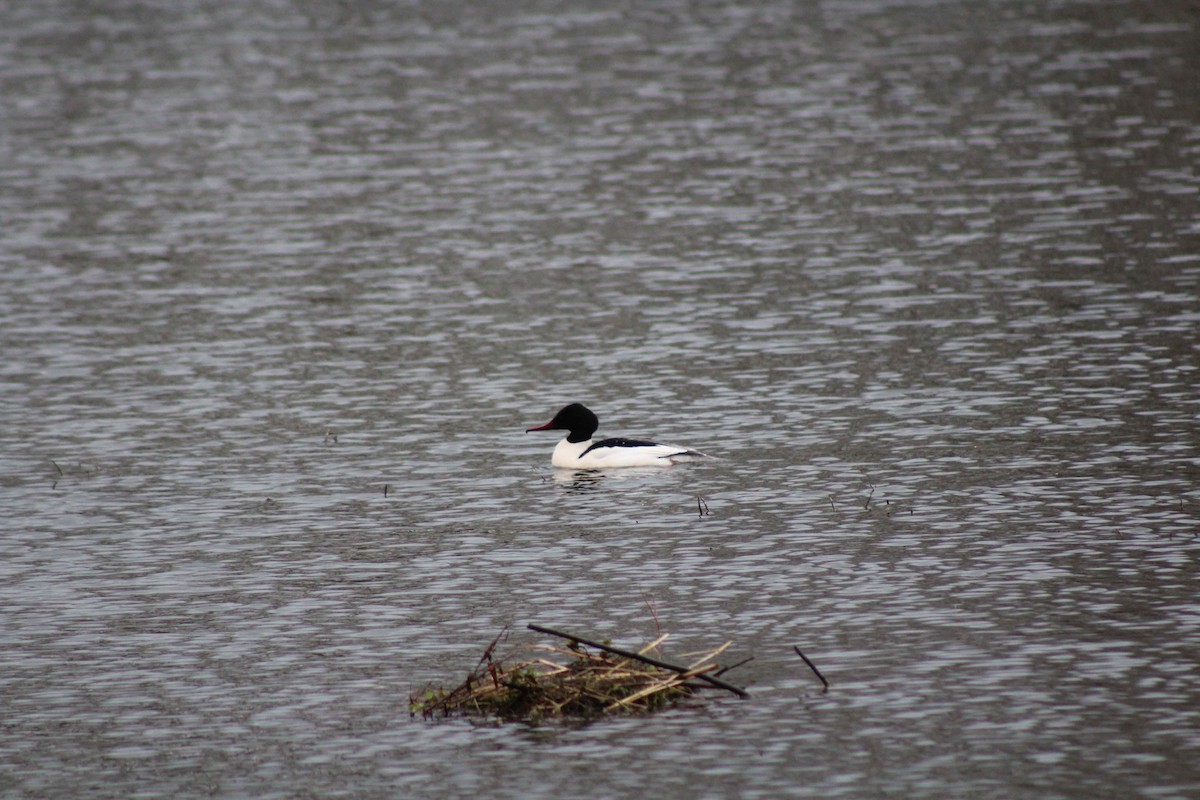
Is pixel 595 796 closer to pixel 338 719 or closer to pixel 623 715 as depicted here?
pixel 623 715

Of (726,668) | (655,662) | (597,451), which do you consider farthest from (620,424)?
(655,662)

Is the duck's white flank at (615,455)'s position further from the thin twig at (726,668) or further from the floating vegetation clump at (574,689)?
the floating vegetation clump at (574,689)

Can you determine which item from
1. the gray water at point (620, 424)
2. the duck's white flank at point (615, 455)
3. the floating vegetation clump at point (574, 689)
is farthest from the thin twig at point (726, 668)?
the duck's white flank at point (615, 455)

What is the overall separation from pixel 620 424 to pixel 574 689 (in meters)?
12.3

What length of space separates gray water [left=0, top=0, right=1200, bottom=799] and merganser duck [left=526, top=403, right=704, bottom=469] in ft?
0.94

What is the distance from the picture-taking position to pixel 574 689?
16797 mm

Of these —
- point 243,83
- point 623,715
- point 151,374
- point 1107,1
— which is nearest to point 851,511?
point 623,715

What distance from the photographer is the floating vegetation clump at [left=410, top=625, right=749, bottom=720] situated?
16766 mm

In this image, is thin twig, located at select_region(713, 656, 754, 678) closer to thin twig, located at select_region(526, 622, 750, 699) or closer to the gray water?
thin twig, located at select_region(526, 622, 750, 699)

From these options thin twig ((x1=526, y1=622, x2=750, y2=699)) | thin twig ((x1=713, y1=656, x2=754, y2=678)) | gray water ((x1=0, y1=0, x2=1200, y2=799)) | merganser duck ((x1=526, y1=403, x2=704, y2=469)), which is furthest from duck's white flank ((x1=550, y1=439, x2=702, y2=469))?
thin twig ((x1=526, y1=622, x2=750, y2=699))

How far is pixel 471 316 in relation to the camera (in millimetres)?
37219

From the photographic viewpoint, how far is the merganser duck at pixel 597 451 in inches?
1032

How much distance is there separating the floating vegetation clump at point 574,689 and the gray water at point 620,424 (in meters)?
0.31

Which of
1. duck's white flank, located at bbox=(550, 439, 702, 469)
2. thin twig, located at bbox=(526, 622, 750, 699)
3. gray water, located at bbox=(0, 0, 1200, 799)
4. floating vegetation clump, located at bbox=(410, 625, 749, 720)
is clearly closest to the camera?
gray water, located at bbox=(0, 0, 1200, 799)
